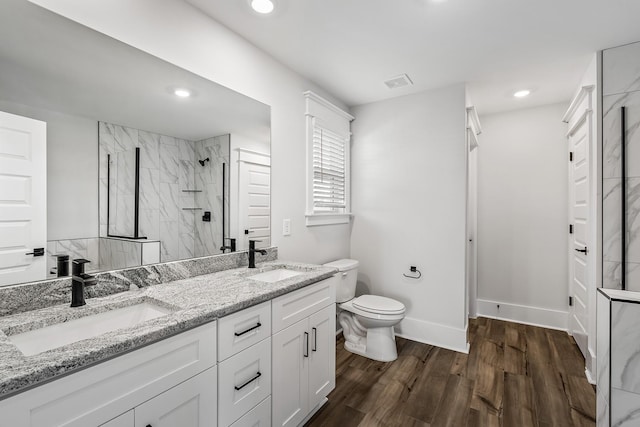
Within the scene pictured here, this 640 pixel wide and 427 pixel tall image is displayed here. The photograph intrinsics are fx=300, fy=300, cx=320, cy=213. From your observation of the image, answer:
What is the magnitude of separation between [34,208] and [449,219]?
2.88 m

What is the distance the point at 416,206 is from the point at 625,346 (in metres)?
1.80

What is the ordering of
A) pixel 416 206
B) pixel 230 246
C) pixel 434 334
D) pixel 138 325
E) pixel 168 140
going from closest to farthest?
pixel 138 325
pixel 168 140
pixel 230 246
pixel 434 334
pixel 416 206

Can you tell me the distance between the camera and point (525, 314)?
3443mm

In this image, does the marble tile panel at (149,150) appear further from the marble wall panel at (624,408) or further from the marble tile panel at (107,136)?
the marble wall panel at (624,408)

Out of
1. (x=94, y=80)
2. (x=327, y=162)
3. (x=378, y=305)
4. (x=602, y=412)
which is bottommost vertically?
(x=602, y=412)

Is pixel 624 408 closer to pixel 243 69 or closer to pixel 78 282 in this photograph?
pixel 78 282

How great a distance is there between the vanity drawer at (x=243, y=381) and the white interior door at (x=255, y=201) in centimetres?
84

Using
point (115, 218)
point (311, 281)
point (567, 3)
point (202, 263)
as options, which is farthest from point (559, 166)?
point (115, 218)

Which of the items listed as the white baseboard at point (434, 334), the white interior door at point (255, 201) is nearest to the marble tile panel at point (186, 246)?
the white interior door at point (255, 201)

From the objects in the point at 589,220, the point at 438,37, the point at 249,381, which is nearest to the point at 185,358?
the point at 249,381

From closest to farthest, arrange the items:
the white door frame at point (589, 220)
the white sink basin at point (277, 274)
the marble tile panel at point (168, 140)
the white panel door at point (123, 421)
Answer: the white panel door at point (123, 421)
the marble tile panel at point (168, 140)
the white sink basin at point (277, 274)
the white door frame at point (589, 220)

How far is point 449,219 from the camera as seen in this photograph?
2.85 metres

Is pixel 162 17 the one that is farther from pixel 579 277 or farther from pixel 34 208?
pixel 579 277

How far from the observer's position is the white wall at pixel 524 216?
3291mm
